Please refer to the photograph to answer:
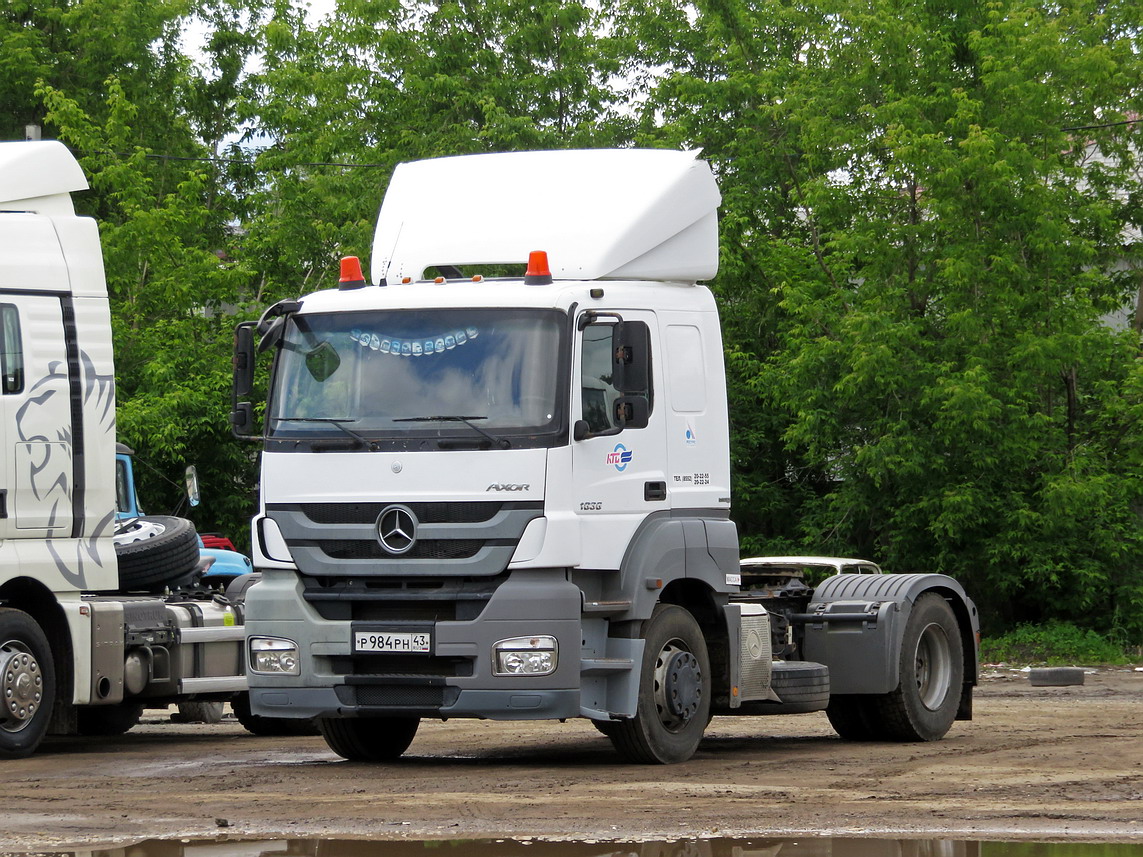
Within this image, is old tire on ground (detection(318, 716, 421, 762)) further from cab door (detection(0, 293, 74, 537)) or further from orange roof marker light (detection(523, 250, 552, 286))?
orange roof marker light (detection(523, 250, 552, 286))

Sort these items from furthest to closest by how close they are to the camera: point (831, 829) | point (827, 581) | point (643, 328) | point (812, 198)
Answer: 1. point (812, 198)
2. point (827, 581)
3. point (643, 328)
4. point (831, 829)

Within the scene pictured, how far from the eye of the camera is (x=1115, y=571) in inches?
1009

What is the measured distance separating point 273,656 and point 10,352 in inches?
116

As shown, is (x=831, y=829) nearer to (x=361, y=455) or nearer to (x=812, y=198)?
(x=361, y=455)

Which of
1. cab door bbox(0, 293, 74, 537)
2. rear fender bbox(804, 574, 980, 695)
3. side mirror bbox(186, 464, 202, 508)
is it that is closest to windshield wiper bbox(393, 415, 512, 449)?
cab door bbox(0, 293, 74, 537)

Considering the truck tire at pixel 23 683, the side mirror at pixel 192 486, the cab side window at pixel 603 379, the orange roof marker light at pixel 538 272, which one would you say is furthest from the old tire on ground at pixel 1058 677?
the truck tire at pixel 23 683

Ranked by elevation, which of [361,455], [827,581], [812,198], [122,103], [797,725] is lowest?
[797,725]

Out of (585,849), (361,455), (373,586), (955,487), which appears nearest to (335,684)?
(373,586)

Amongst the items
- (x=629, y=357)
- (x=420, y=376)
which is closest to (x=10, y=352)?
(x=420, y=376)

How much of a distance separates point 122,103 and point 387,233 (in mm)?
20008

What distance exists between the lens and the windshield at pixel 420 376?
448 inches

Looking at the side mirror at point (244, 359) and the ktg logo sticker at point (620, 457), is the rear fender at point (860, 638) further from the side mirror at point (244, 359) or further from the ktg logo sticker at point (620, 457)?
the side mirror at point (244, 359)

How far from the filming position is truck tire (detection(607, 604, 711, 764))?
11805 mm

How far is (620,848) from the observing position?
8.12 meters
